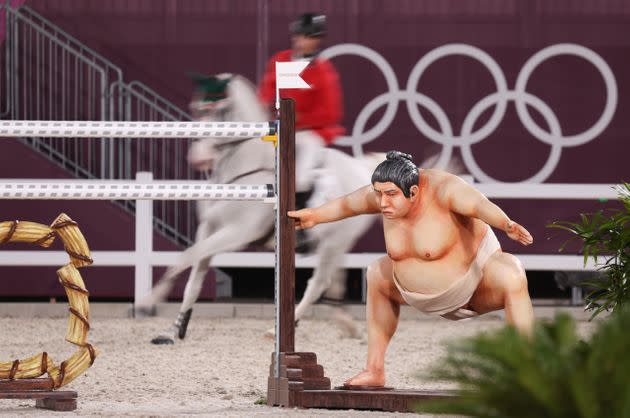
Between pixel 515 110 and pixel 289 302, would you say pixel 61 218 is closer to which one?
pixel 289 302

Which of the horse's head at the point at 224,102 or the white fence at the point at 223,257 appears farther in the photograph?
the white fence at the point at 223,257

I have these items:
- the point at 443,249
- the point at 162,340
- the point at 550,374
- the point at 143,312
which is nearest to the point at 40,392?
the point at 443,249

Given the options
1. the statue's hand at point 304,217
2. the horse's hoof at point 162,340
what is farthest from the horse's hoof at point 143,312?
the statue's hand at point 304,217

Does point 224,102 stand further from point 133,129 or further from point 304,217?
point 304,217

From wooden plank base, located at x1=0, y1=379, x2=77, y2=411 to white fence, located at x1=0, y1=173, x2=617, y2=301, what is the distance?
19.4 feet

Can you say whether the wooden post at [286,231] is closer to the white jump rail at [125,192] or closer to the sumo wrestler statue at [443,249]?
the white jump rail at [125,192]

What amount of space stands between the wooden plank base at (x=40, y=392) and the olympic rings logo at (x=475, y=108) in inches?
277

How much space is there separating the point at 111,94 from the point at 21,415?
23.1 feet

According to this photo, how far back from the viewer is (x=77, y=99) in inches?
490

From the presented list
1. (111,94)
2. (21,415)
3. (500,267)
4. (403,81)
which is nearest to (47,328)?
(111,94)

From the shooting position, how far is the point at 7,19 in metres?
12.5

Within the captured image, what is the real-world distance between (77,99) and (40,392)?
23.2 ft

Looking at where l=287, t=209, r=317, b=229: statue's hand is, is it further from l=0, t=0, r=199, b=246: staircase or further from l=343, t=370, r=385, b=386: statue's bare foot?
l=0, t=0, r=199, b=246: staircase

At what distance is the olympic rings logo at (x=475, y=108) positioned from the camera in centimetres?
1252
